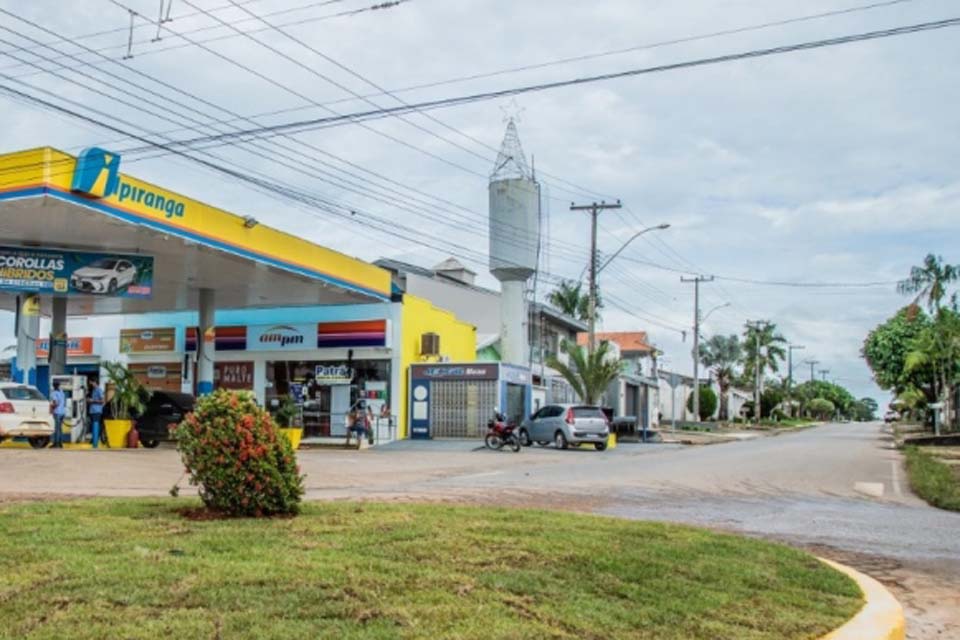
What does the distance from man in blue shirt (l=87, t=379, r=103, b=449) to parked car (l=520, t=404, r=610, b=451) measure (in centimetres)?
1450

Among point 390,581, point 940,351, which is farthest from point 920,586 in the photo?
point 940,351

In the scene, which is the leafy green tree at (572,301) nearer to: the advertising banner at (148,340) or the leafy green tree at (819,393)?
the advertising banner at (148,340)

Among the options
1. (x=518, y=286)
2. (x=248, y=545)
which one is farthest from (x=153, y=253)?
(x=248, y=545)

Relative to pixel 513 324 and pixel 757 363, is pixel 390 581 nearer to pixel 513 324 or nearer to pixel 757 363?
pixel 513 324

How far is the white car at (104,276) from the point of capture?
24.7 m

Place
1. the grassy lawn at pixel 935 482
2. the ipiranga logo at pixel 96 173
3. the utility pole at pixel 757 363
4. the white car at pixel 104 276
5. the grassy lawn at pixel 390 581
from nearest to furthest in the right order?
1. the grassy lawn at pixel 390 581
2. the grassy lawn at pixel 935 482
3. the ipiranga logo at pixel 96 173
4. the white car at pixel 104 276
5. the utility pole at pixel 757 363

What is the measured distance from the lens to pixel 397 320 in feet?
112

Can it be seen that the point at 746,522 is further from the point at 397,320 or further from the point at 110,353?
the point at 110,353

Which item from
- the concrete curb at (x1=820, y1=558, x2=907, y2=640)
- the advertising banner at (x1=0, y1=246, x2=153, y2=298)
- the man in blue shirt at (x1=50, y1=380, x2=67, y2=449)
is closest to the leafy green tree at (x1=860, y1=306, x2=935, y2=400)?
the advertising banner at (x1=0, y1=246, x2=153, y2=298)

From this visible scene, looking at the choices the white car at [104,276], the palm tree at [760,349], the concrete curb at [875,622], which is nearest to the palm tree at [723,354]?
the palm tree at [760,349]

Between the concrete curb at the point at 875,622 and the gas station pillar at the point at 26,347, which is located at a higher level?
the gas station pillar at the point at 26,347

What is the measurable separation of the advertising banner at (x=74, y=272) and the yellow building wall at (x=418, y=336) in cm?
1088

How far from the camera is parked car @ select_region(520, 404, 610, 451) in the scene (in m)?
32.9

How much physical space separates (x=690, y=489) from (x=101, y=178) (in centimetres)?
1411
